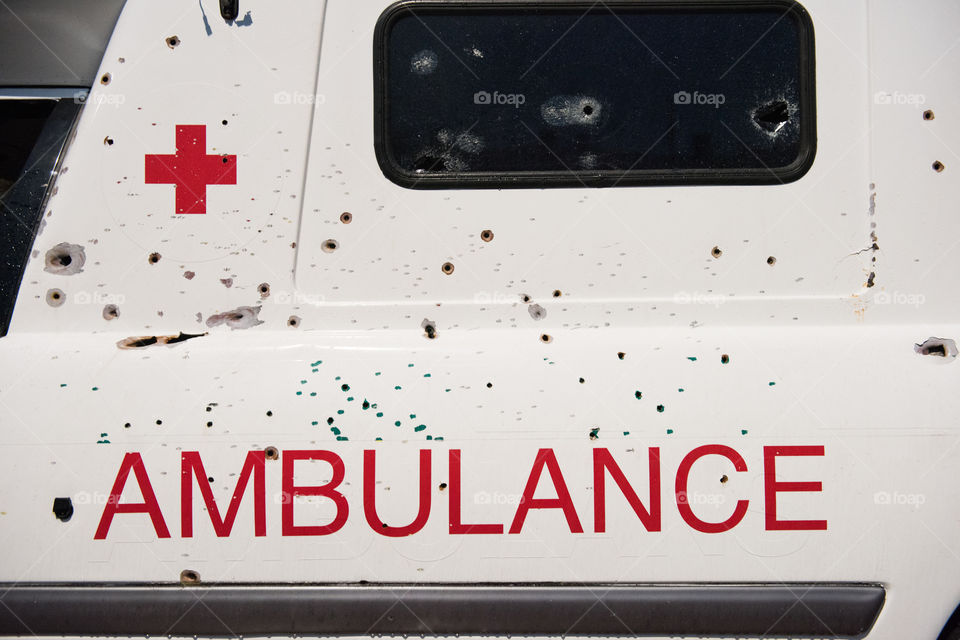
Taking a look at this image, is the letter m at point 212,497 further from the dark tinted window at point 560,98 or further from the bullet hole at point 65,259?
the dark tinted window at point 560,98

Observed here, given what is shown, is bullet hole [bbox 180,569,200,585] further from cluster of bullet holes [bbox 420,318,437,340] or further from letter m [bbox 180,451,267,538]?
cluster of bullet holes [bbox 420,318,437,340]

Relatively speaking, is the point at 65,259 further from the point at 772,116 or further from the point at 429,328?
the point at 772,116

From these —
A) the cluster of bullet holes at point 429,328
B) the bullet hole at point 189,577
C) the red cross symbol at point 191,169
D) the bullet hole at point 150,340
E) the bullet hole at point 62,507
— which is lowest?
the bullet hole at point 189,577

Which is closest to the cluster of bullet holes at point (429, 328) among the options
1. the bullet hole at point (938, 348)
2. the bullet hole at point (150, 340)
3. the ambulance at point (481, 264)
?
the ambulance at point (481, 264)

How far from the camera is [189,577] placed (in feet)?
4.35

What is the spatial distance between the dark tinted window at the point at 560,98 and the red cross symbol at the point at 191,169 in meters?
0.36

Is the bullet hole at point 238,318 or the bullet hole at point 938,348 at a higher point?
the bullet hole at point 238,318

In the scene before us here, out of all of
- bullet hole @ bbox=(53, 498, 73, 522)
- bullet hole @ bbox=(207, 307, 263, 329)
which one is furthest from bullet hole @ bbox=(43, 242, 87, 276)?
bullet hole @ bbox=(53, 498, 73, 522)

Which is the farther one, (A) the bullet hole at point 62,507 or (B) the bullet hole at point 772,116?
(B) the bullet hole at point 772,116

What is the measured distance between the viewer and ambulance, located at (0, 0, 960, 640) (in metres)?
1.32

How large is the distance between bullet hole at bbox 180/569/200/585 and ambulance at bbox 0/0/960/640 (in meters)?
0.01

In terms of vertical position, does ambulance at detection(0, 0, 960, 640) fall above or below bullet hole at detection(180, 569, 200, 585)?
above

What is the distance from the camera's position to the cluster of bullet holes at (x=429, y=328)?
54.9 inches

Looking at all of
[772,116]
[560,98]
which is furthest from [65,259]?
[772,116]
